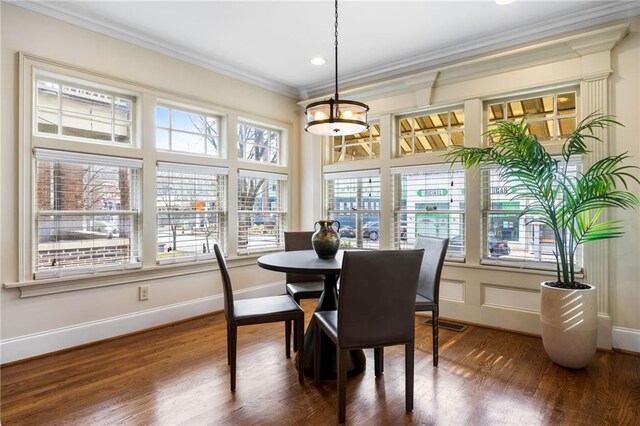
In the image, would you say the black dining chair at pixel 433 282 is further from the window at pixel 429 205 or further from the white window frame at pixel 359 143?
the white window frame at pixel 359 143

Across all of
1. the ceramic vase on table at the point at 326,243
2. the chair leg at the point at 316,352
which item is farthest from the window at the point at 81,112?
the chair leg at the point at 316,352

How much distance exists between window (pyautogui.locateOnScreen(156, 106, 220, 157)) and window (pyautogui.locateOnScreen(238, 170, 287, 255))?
0.51m

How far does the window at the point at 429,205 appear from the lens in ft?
12.5

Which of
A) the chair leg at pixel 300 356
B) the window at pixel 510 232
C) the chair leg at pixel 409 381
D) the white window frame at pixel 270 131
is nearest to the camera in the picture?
the chair leg at pixel 409 381

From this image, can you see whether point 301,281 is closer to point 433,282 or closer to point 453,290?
point 433,282

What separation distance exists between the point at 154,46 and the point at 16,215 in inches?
77.6

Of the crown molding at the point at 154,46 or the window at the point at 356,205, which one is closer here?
the crown molding at the point at 154,46

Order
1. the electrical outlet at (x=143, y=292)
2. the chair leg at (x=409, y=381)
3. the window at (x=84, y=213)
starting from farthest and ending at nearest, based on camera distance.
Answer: the electrical outlet at (x=143, y=292) < the window at (x=84, y=213) < the chair leg at (x=409, y=381)

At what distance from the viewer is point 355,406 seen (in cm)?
212

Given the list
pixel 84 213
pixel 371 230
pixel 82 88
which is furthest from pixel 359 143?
pixel 84 213

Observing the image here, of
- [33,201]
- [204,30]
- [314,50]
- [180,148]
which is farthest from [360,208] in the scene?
[33,201]

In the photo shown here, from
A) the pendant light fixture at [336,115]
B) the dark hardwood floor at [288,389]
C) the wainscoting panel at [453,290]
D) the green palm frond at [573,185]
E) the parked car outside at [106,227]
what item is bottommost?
the dark hardwood floor at [288,389]

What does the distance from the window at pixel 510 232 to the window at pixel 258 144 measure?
2.69 m

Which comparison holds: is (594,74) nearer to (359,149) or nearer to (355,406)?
(359,149)
